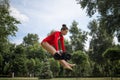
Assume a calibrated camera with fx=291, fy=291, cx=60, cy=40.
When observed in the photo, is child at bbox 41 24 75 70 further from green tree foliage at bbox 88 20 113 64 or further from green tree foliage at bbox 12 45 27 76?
green tree foliage at bbox 88 20 113 64

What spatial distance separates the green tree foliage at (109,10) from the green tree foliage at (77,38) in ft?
158

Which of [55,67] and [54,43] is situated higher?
[55,67]

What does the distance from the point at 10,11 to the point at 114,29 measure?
18.6 m

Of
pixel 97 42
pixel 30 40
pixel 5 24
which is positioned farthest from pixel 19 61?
pixel 30 40

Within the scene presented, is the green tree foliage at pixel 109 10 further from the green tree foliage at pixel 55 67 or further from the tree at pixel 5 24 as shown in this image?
the green tree foliage at pixel 55 67

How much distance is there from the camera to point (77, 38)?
90188mm

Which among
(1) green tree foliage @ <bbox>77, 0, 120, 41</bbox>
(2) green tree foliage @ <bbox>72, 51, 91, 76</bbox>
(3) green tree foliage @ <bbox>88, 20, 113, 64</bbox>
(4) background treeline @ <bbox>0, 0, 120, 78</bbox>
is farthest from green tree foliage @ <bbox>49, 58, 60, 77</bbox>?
(1) green tree foliage @ <bbox>77, 0, 120, 41</bbox>

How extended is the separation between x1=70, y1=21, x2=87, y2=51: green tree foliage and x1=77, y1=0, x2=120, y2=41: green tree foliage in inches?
1894

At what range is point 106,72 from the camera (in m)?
64.6

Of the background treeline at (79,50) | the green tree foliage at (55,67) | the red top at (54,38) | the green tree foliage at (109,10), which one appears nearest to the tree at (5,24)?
the background treeline at (79,50)

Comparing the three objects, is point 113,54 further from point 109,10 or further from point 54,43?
point 54,43

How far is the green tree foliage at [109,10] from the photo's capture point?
1502 inches

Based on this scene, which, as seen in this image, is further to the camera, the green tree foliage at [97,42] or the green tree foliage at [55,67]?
the green tree foliage at [97,42]

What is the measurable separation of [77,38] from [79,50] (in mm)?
16556
